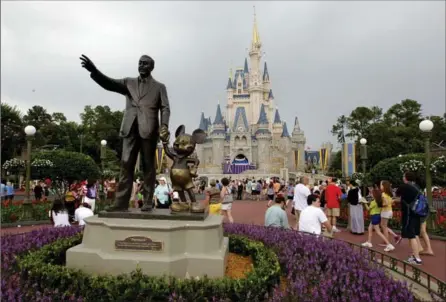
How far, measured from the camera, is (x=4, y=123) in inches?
1490

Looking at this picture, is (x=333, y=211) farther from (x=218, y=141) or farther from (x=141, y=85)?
(x=218, y=141)

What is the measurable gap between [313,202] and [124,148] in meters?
3.97

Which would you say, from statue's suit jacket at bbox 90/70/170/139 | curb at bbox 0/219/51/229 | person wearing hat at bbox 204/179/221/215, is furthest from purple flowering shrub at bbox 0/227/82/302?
curb at bbox 0/219/51/229

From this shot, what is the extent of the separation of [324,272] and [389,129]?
152ft

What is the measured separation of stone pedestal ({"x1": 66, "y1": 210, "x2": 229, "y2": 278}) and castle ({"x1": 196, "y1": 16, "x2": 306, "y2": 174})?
55507 mm

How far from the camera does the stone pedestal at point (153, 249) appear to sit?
4836 mm

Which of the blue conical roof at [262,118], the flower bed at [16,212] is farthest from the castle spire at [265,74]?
the flower bed at [16,212]

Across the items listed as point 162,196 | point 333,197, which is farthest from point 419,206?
point 162,196

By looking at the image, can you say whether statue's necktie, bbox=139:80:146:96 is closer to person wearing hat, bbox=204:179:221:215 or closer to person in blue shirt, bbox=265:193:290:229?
person in blue shirt, bbox=265:193:290:229

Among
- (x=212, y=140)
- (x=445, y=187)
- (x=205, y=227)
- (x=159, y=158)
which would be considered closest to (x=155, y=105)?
(x=205, y=227)

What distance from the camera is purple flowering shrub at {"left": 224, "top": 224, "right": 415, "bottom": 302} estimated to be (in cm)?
377

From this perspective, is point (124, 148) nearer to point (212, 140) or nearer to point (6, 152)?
point (6, 152)

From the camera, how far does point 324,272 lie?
5.09 meters

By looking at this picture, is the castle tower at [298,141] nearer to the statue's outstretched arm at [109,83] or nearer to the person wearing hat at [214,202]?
the person wearing hat at [214,202]
